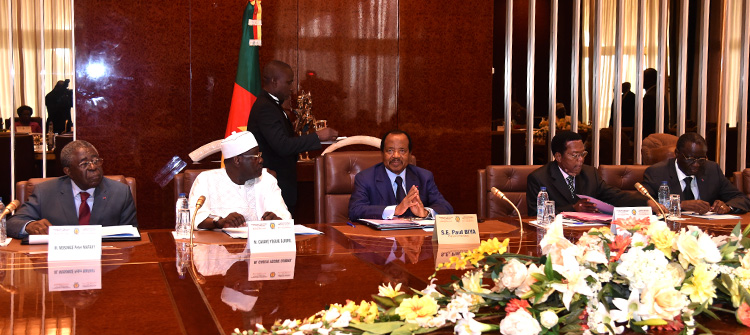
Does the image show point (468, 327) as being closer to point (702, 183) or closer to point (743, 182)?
point (702, 183)

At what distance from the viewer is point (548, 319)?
1.43 meters

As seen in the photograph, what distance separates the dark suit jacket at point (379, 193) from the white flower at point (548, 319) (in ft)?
7.70

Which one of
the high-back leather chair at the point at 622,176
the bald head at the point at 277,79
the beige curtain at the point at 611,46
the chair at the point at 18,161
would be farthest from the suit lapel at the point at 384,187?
the beige curtain at the point at 611,46

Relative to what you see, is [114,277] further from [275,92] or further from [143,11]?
[143,11]

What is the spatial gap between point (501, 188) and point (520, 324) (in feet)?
9.93

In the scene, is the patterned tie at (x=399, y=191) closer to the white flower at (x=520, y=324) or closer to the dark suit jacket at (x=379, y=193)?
the dark suit jacket at (x=379, y=193)

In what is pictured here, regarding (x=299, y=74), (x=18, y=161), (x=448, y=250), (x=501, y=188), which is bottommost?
(x=448, y=250)

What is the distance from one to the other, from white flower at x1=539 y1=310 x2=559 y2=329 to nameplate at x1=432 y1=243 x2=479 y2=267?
1065 mm


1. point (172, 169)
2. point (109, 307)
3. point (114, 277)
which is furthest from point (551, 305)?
point (172, 169)

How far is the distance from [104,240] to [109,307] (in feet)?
3.84

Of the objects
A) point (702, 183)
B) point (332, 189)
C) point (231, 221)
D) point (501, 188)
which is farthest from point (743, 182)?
point (231, 221)

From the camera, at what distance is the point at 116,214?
11.3ft

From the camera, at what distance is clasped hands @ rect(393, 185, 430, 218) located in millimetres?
3598

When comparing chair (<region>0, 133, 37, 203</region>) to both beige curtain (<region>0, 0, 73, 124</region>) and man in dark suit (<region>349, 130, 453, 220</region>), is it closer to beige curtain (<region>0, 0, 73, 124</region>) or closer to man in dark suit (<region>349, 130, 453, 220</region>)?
beige curtain (<region>0, 0, 73, 124</region>)
